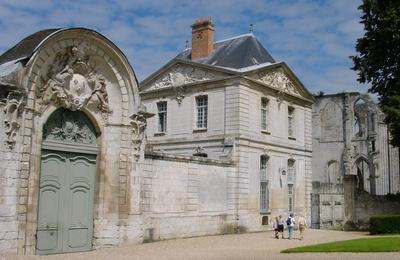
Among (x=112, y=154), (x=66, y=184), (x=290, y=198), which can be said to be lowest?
(x=290, y=198)

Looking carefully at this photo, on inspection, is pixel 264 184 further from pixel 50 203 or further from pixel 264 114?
pixel 50 203

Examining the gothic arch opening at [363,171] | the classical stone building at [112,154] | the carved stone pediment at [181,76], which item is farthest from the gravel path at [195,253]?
the gothic arch opening at [363,171]

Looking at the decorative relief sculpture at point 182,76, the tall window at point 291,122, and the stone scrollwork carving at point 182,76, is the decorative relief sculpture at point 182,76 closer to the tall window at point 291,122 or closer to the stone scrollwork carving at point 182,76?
the stone scrollwork carving at point 182,76

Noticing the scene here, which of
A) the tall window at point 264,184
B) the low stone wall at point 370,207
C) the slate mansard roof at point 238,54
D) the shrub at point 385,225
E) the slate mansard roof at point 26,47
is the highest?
the slate mansard roof at point 238,54

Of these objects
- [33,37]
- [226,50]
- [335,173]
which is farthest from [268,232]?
[335,173]

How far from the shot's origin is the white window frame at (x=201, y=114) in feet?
75.2

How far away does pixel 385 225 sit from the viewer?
20.6m

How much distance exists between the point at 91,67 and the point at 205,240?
6950 mm

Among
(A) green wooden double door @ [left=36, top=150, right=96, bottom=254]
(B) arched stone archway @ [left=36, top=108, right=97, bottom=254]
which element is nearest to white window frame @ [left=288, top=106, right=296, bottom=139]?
(B) arched stone archway @ [left=36, top=108, right=97, bottom=254]

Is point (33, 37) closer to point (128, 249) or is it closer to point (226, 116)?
point (128, 249)

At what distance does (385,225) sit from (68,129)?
13640mm

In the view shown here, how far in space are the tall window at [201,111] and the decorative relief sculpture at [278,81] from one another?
266cm

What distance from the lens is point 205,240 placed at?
55.6ft

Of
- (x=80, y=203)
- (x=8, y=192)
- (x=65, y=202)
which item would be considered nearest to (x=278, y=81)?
(x=80, y=203)
